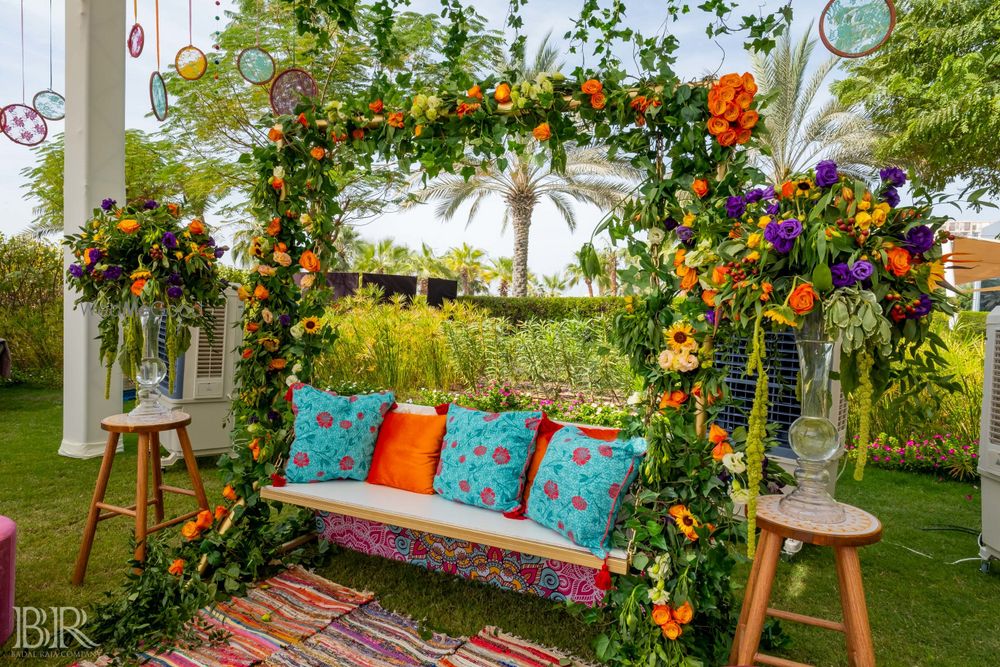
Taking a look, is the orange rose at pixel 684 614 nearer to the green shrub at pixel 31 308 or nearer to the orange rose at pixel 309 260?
the orange rose at pixel 309 260

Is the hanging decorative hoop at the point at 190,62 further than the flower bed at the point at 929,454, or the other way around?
the flower bed at the point at 929,454

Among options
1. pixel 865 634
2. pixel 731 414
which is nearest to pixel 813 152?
pixel 731 414

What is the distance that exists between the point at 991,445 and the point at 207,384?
4.63 m

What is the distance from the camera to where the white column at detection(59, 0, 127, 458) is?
448cm

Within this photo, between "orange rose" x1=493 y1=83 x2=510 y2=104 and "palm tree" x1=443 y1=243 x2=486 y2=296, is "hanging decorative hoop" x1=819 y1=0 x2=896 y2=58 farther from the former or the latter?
"palm tree" x1=443 y1=243 x2=486 y2=296

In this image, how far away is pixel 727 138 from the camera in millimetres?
1997

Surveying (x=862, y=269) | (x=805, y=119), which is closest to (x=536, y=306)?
(x=805, y=119)

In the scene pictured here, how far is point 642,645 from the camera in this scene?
1.97 m

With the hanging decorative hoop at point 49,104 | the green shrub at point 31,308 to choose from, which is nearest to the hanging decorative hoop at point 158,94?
the hanging decorative hoop at point 49,104

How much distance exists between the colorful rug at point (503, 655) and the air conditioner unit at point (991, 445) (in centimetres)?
224

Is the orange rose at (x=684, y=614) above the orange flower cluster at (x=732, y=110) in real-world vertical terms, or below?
below

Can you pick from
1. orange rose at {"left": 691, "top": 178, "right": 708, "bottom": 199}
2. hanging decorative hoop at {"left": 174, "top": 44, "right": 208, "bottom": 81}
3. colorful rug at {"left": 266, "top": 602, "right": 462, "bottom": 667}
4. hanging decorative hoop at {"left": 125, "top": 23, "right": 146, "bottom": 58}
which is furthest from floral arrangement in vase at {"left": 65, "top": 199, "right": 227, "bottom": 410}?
orange rose at {"left": 691, "top": 178, "right": 708, "bottom": 199}

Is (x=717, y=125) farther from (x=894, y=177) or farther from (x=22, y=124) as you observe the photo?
(x=22, y=124)

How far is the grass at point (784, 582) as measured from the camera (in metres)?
2.38
